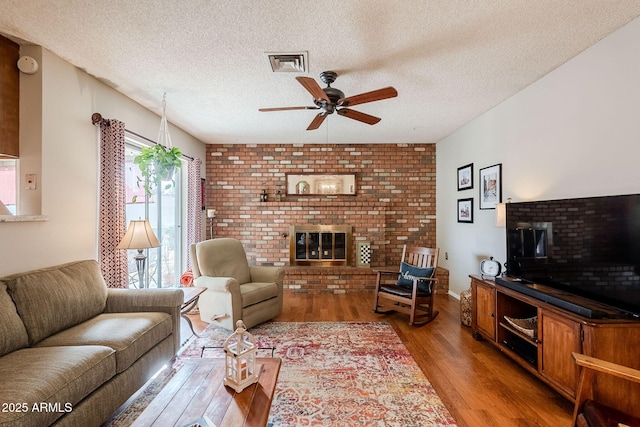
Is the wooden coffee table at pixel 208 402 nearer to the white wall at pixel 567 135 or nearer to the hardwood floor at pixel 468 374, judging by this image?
the hardwood floor at pixel 468 374

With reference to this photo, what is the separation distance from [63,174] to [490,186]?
4.34 metres

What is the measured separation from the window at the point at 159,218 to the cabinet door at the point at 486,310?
11.0ft

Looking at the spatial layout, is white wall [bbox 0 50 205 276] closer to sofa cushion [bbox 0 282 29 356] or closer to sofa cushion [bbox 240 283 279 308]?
sofa cushion [bbox 0 282 29 356]

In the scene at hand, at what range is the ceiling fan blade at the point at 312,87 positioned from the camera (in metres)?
2.15

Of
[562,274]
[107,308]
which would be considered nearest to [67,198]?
[107,308]

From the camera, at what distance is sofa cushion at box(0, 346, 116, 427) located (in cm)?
129

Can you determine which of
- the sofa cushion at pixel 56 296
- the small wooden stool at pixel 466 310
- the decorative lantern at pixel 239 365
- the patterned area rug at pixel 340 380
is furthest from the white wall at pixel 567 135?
the sofa cushion at pixel 56 296

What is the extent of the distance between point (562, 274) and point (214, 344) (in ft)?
9.97

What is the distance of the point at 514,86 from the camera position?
→ 300 centimetres

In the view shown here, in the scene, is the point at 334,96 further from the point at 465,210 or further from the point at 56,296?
the point at 465,210

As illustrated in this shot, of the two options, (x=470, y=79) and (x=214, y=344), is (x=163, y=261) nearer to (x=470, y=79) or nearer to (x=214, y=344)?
(x=214, y=344)

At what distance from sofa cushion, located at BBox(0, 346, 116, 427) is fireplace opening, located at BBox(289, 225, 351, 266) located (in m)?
3.57

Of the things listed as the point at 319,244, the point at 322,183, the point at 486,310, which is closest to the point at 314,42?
the point at 486,310

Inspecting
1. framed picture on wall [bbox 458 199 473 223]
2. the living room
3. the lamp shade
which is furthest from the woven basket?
the lamp shade
